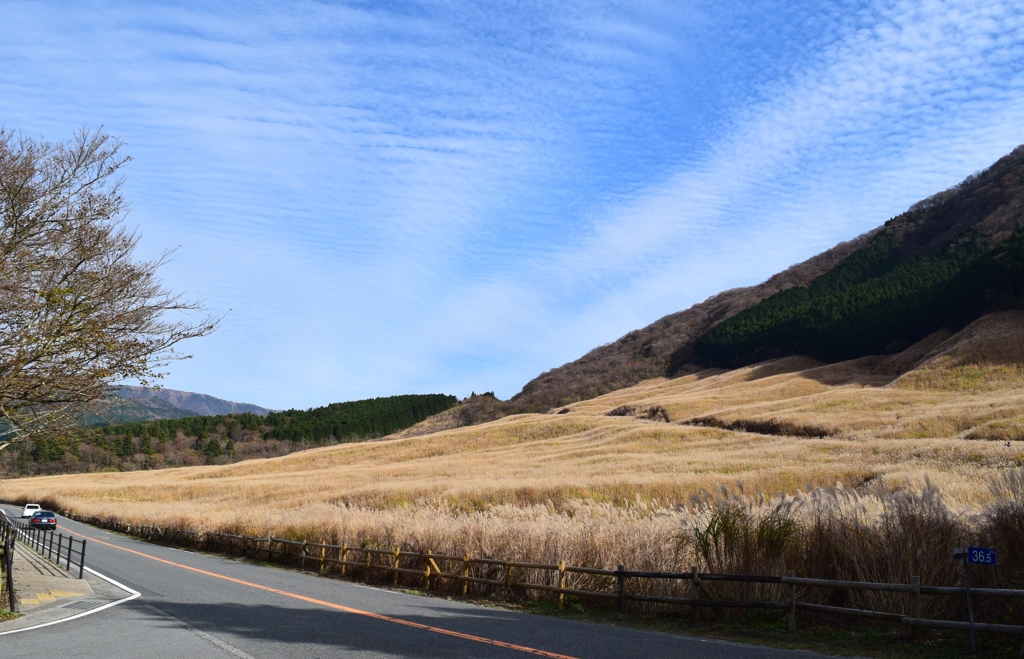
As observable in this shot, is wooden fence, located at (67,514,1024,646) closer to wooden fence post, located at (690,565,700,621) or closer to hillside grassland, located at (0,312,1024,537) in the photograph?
wooden fence post, located at (690,565,700,621)

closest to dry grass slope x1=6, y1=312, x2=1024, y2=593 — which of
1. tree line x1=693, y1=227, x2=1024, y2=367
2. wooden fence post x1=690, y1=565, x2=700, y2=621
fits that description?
wooden fence post x1=690, y1=565, x2=700, y2=621

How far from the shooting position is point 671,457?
143 ft

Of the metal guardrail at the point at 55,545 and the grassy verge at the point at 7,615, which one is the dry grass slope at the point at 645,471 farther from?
the grassy verge at the point at 7,615

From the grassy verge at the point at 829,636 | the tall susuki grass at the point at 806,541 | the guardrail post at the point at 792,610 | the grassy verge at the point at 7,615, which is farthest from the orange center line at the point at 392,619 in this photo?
the grassy verge at the point at 7,615

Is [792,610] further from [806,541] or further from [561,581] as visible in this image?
[561,581]

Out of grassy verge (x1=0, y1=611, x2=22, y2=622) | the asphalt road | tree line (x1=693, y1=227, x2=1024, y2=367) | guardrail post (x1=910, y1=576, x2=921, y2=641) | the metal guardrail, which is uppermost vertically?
tree line (x1=693, y1=227, x2=1024, y2=367)

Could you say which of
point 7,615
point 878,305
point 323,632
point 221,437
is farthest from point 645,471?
point 221,437

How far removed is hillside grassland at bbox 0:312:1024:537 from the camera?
92.5ft

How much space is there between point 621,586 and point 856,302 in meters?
105

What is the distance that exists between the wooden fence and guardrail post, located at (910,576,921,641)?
0.01 metres

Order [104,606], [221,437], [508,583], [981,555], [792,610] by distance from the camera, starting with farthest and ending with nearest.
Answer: [221,437]
[508,583]
[104,606]
[792,610]
[981,555]

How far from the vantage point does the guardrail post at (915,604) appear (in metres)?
9.78

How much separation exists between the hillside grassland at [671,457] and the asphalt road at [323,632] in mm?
4602

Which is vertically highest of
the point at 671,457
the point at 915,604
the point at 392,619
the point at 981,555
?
the point at 671,457
